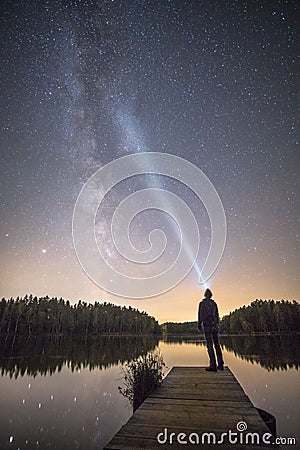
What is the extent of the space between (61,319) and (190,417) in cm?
11266

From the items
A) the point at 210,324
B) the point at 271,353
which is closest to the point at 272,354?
the point at 271,353

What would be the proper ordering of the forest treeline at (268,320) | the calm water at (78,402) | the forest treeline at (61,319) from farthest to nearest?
the forest treeline at (268,320)
the forest treeline at (61,319)
the calm water at (78,402)

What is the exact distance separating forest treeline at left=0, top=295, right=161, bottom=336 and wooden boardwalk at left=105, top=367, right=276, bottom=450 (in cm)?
9253

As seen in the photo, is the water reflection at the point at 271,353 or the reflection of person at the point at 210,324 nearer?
the reflection of person at the point at 210,324

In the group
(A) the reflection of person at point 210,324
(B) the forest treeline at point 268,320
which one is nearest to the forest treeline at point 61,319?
(B) the forest treeline at point 268,320

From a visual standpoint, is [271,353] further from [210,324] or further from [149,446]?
[149,446]

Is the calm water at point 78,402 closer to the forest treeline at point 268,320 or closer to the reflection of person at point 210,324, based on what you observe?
the reflection of person at point 210,324

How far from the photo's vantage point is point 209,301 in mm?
8211

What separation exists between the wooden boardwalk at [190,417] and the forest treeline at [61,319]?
92.5 m

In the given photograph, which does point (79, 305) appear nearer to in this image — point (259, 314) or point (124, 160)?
point (259, 314)

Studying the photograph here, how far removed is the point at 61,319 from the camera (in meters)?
107

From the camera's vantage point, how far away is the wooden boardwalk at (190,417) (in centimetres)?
343

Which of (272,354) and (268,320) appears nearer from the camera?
(272,354)

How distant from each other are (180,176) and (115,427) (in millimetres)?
11851
